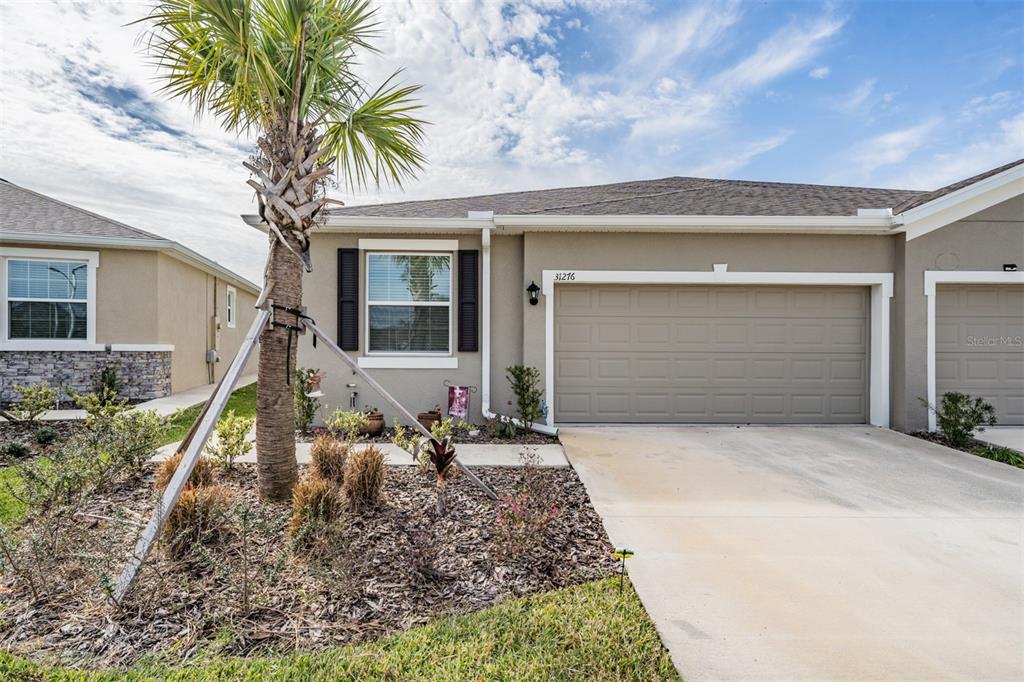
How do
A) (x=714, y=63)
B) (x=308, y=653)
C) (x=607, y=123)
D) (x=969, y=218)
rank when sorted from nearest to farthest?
1. (x=308, y=653)
2. (x=969, y=218)
3. (x=714, y=63)
4. (x=607, y=123)

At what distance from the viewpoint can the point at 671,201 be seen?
25.0ft

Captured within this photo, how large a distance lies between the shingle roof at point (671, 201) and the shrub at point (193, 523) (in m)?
4.65

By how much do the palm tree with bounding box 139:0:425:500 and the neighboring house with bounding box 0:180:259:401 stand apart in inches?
277

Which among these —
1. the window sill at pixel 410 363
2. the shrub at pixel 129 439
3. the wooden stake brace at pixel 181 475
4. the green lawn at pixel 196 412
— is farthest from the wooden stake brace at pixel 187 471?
the window sill at pixel 410 363

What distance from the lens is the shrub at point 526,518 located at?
2.91 m

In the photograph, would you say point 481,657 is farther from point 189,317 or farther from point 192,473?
point 189,317

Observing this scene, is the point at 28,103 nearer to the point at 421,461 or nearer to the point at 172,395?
the point at 172,395

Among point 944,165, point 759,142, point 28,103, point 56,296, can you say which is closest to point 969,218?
point 944,165

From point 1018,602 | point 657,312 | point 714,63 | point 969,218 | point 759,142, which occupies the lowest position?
point 1018,602

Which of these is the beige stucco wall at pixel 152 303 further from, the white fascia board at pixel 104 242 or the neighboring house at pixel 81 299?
the white fascia board at pixel 104 242

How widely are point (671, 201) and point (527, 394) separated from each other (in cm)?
403

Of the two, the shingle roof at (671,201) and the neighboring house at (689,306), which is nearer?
the neighboring house at (689,306)

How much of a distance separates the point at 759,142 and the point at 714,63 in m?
2.45

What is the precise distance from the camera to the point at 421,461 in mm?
4250
